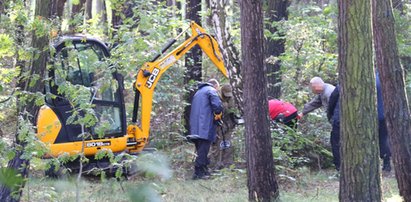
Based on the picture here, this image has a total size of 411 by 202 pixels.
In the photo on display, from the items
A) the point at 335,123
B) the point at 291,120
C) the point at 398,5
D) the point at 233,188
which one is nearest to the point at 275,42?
the point at 291,120

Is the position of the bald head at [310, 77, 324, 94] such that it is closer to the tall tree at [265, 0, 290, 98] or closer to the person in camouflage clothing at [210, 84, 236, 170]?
the person in camouflage clothing at [210, 84, 236, 170]

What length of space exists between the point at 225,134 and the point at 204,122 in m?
0.93

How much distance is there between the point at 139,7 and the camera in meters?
13.1

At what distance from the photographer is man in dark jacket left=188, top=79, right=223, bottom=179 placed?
38.0ft

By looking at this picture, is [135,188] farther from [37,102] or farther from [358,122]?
[358,122]

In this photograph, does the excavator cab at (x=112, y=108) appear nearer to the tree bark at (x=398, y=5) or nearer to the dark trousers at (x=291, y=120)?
the dark trousers at (x=291, y=120)

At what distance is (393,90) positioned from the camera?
8133 millimetres

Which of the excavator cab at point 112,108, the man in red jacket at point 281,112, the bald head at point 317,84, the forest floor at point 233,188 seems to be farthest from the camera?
the man in red jacket at point 281,112

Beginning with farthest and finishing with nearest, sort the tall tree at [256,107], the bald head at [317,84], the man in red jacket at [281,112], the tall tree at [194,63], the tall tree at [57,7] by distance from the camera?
the tall tree at [194,63]
the man in red jacket at [281,112]
the bald head at [317,84]
the tall tree at [256,107]
the tall tree at [57,7]

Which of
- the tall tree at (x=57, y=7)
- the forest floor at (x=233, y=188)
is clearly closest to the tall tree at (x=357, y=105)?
the forest floor at (x=233, y=188)

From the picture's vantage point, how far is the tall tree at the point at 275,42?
46.3 feet

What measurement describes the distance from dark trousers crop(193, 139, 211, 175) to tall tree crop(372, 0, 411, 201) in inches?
165

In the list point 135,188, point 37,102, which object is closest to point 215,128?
point 37,102

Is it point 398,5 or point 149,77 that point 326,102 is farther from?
point 398,5
